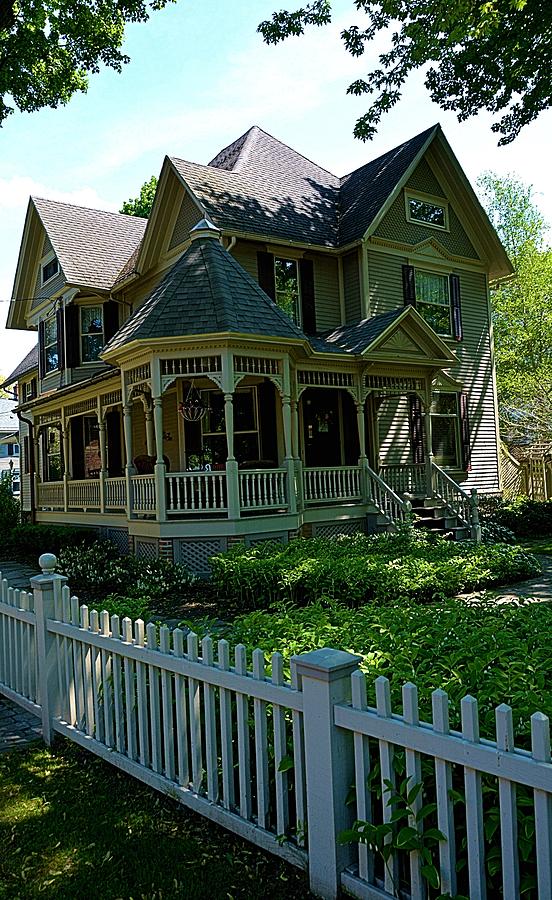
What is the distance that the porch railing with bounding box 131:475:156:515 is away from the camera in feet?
43.4

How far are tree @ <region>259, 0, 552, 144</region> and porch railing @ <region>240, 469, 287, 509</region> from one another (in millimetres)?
9076

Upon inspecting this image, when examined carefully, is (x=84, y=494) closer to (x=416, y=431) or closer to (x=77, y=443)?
(x=77, y=443)

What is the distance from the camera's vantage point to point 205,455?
55.1 feet

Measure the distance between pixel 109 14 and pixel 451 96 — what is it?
8297mm

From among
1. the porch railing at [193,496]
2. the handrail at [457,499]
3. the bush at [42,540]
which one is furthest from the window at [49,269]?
the handrail at [457,499]

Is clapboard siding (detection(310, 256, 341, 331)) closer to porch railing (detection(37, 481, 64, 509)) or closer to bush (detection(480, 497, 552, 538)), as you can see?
bush (detection(480, 497, 552, 538))

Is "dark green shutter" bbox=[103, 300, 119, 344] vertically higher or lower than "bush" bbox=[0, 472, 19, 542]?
higher

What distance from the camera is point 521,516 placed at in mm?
18703

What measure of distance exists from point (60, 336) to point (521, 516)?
14028 mm

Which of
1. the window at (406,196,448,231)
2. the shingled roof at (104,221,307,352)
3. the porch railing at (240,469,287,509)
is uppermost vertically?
the window at (406,196,448,231)

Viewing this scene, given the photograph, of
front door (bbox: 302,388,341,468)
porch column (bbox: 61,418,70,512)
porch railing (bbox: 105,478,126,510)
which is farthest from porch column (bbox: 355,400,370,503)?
porch column (bbox: 61,418,70,512)

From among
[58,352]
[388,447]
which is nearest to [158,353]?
[388,447]

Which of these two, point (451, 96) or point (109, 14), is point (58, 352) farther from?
point (451, 96)

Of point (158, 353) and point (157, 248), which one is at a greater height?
point (157, 248)
